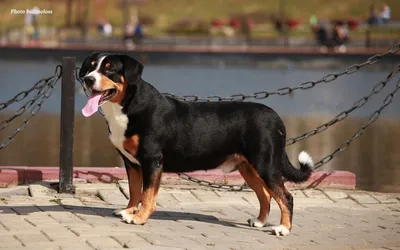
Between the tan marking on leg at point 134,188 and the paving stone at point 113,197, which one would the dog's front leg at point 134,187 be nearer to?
the tan marking on leg at point 134,188

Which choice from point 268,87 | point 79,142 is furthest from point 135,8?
point 79,142

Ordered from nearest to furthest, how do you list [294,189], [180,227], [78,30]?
[180,227] < [294,189] < [78,30]

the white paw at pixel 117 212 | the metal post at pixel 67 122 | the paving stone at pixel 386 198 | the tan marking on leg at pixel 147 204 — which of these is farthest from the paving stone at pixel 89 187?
the paving stone at pixel 386 198

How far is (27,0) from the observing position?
86812mm

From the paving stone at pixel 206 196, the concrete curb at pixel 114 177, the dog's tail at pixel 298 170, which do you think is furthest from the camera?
the concrete curb at pixel 114 177

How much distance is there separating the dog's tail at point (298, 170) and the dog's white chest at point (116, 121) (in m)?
1.46

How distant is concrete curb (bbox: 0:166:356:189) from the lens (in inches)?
438

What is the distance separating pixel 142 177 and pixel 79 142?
11518 millimetres

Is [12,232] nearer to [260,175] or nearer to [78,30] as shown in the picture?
[260,175]

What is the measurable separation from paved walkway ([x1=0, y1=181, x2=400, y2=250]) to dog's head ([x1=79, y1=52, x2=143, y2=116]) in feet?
3.40

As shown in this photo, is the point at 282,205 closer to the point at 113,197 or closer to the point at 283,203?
the point at 283,203

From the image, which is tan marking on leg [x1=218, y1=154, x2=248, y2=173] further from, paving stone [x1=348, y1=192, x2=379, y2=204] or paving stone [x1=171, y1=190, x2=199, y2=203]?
paving stone [x1=348, y1=192, x2=379, y2=204]

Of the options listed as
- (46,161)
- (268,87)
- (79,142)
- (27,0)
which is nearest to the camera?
(46,161)

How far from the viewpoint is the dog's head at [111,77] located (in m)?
8.81
